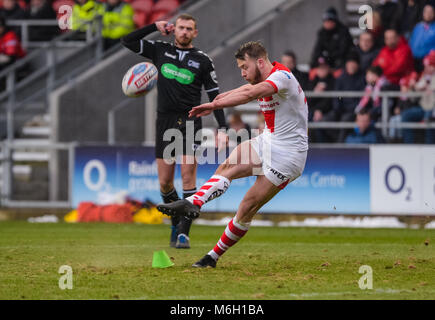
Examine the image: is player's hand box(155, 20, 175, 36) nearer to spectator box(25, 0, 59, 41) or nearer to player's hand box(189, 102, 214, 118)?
player's hand box(189, 102, 214, 118)

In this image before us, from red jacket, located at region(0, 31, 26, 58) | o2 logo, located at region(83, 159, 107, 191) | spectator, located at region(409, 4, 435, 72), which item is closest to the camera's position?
o2 logo, located at region(83, 159, 107, 191)

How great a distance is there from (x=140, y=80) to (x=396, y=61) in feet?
25.2

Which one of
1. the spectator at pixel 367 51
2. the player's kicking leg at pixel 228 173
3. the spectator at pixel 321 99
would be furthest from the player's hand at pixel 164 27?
the spectator at pixel 367 51

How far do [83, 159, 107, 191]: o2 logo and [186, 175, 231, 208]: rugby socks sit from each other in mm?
8366

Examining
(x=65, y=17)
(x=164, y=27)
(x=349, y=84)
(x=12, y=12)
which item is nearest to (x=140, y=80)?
(x=164, y=27)

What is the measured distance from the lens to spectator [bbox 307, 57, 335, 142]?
52.6ft

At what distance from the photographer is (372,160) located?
50.0 feet

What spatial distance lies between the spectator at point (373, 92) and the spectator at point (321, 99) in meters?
0.63

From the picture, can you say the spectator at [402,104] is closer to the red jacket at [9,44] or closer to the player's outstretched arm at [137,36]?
the player's outstretched arm at [137,36]

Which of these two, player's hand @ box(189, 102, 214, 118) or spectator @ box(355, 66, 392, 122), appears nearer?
player's hand @ box(189, 102, 214, 118)

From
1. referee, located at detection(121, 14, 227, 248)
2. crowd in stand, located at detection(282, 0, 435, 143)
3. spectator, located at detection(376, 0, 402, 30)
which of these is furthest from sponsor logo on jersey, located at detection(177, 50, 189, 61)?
spectator, located at detection(376, 0, 402, 30)

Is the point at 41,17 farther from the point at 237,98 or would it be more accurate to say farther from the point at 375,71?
the point at 237,98

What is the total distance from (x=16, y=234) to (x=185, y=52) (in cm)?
428
